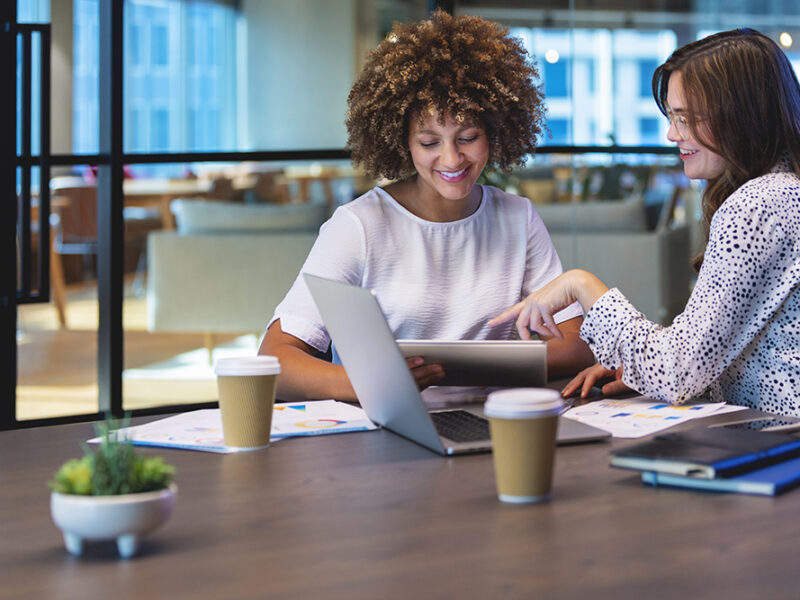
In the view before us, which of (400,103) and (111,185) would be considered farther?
(111,185)

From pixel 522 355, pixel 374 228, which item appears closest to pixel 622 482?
pixel 522 355

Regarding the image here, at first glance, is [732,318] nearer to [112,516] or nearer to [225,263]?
[112,516]

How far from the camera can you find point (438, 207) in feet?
6.67

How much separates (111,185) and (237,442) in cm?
196

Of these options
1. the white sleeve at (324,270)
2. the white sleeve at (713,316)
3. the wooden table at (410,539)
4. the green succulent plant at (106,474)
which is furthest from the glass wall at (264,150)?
the green succulent plant at (106,474)

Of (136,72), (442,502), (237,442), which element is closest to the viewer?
(442,502)

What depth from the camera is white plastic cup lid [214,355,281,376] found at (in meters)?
1.22

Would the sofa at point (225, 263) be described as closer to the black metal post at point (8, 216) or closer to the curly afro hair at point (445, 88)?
the black metal post at point (8, 216)

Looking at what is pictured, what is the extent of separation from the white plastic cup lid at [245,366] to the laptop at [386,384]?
11 cm

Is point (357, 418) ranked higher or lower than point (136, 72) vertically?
lower

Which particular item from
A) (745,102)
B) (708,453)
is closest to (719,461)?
(708,453)

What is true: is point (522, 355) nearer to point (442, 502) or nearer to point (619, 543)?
point (442, 502)

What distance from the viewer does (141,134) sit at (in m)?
3.20

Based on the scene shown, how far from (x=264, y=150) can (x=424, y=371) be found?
6.97ft
